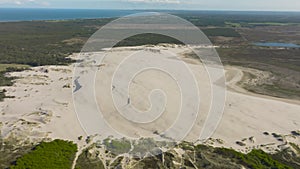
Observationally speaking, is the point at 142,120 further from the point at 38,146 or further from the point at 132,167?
the point at 38,146

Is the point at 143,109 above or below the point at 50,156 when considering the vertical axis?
above

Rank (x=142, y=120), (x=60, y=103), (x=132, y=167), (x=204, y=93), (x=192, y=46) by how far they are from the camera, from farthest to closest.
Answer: (x=192, y=46), (x=204, y=93), (x=60, y=103), (x=142, y=120), (x=132, y=167)

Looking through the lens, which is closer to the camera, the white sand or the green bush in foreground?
the green bush in foreground

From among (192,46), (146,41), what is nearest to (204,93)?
(192,46)

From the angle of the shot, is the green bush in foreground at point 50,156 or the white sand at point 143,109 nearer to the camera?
the green bush in foreground at point 50,156
